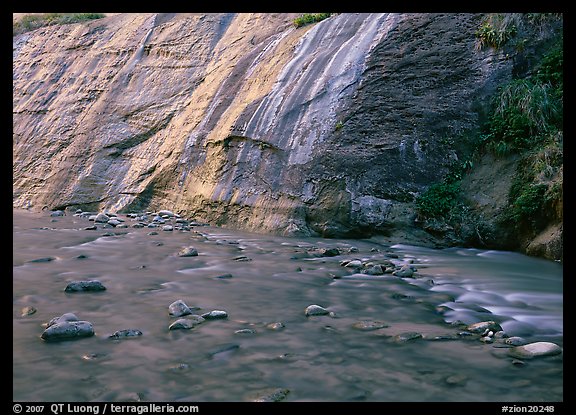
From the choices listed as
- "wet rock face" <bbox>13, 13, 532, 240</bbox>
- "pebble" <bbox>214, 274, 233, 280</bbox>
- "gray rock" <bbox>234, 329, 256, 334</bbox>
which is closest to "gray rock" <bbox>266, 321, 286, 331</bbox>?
"gray rock" <bbox>234, 329, 256, 334</bbox>

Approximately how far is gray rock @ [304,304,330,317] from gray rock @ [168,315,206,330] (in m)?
0.75

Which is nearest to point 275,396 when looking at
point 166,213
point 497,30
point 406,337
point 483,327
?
point 406,337

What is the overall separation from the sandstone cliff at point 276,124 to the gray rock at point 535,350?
474cm

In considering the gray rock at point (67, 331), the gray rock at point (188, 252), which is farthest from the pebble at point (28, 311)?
the gray rock at point (188, 252)

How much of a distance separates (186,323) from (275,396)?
3.78 ft

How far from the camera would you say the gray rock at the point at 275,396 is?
2262 mm

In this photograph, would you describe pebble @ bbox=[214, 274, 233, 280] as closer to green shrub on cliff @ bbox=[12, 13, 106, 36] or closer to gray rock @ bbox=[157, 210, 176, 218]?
gray rock @ bbox=[157, 210, 176, 218]

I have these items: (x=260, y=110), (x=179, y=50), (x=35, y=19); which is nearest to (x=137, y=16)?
(x=179, y=50)

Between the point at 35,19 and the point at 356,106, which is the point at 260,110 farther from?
the point at 35,19

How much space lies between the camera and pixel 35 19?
18.9 metres

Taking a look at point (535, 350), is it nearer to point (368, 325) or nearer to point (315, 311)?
point (368, 325)

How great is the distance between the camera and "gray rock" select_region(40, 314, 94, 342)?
9.70 ft

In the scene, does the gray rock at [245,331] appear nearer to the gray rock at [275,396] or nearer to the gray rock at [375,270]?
the gray rock at [275,396]

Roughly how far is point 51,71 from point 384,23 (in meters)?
12.0
